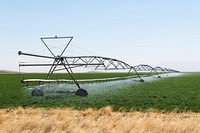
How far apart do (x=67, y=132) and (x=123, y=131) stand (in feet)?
6.67

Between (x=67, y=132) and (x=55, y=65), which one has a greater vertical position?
(x=55, y=65)

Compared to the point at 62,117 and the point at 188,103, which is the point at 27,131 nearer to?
the point at 62,117

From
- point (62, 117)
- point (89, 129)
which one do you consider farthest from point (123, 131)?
point (62, 117)

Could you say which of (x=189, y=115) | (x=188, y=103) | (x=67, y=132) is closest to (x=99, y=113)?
(x=189, y=115)

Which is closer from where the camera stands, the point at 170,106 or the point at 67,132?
the point at 67,132

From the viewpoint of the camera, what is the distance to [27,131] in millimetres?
12102

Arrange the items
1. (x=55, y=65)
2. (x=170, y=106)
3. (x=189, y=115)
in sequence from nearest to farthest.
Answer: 1. (x=189, y=115)
2. (x=170, y=106)
3. (x=55, y=65)

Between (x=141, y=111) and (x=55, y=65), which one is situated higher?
(x=55, y=65)

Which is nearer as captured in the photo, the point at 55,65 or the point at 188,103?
the point at 188,103

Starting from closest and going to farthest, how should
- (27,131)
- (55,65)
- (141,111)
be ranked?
(27,131)
(141,111)
(55,65)

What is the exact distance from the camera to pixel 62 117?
15.9 metres

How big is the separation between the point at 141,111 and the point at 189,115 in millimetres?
2816

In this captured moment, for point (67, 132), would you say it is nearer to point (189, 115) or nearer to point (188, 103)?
point (189, 115)

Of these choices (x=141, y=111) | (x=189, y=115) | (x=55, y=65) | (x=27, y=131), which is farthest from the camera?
(x=55, y=65)
